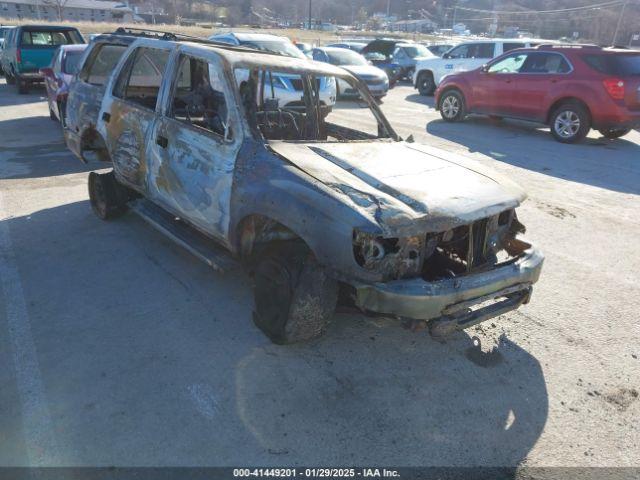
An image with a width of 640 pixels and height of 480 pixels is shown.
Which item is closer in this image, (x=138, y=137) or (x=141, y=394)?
(x=141, y=394)

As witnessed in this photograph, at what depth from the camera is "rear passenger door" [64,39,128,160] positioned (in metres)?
5.39

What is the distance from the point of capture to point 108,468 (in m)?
2.39

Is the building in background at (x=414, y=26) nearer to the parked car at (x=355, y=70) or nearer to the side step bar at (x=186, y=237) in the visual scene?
the parked car at (x=355, y=70)

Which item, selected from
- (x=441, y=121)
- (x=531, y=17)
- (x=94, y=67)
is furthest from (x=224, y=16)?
(x=94, y=67)

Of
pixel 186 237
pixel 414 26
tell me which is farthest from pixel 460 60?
pixel 414 26

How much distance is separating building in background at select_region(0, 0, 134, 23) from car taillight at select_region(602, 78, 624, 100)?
75.0 metres

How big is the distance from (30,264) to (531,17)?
268 ft

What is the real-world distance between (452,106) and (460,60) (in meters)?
4.70

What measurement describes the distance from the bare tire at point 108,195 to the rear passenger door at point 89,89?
0.59 meters

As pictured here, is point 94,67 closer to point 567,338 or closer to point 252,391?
point 252,391

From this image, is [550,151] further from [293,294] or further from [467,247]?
[293,294]

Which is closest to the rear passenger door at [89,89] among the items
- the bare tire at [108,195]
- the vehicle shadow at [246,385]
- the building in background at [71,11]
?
the bare tire at [108,195]

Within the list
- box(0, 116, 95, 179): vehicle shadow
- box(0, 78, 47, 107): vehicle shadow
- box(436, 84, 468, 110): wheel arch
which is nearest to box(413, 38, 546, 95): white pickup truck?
box(436, 84, 468, 110): wheel arch

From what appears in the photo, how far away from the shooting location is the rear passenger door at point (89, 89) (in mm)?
5387
